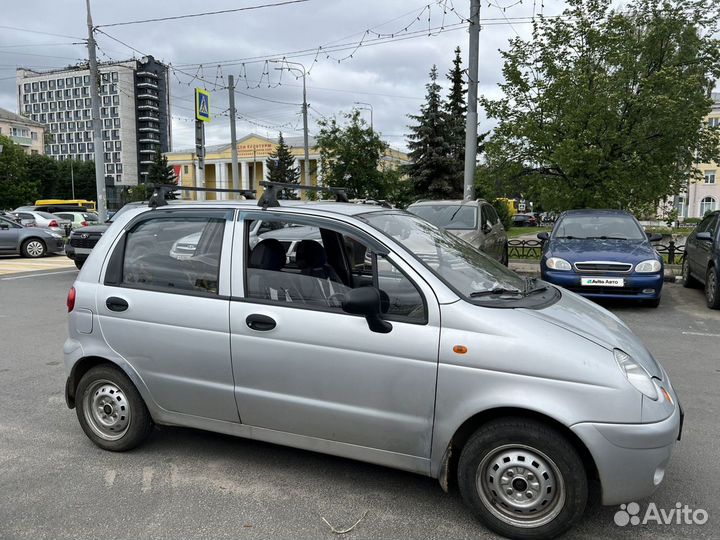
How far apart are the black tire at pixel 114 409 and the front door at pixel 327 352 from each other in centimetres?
85

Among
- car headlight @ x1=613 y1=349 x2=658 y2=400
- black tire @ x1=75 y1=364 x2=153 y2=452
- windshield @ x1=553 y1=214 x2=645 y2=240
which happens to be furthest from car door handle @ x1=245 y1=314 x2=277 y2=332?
windshield @ x1=553 y1=214 x2=645 y2=240

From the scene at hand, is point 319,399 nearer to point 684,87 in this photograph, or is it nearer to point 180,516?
point 180,516

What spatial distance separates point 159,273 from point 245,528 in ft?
5.55

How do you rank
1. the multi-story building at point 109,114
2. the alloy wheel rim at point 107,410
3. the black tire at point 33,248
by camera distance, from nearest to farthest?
the alloy wheel rim at point 107,410 < the black tire at point 33,248 < the multi-story building at point 109,114

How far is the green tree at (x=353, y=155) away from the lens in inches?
917

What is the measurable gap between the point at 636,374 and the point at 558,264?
6446mm

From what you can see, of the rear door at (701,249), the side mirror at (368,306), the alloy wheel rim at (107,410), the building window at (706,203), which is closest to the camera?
the side mirror at (368,306)

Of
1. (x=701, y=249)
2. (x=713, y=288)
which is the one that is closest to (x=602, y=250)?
(x=713, y=288)

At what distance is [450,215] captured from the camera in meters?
11.6

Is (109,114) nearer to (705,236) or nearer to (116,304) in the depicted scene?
(705,236)

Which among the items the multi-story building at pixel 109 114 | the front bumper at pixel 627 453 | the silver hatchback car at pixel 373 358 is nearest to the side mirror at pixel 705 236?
the silver hatchback car at pixel 373 358

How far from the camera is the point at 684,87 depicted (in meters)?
15.4

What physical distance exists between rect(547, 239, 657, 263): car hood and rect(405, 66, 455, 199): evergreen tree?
2809 cm

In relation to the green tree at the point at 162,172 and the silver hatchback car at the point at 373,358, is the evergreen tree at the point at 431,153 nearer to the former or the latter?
the silver hatchback car at the point at 373,358
